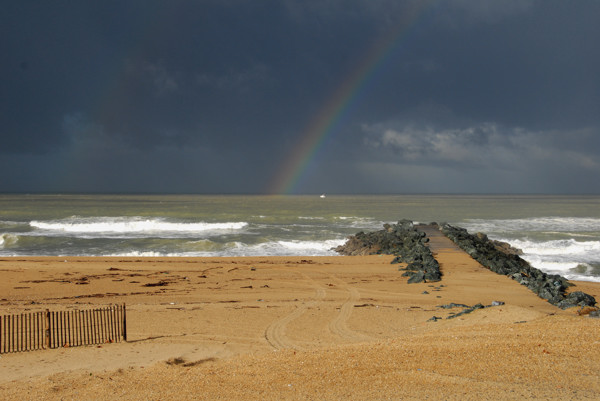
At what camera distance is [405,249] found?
26594mm

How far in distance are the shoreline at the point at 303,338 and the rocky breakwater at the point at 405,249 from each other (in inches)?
27.0

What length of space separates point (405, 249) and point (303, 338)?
1680cm

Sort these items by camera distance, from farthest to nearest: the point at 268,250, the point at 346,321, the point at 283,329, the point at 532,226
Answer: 1. the point at 532,226
2. the point at 268,250
3. the point at 346,321
4. the point at 283,329

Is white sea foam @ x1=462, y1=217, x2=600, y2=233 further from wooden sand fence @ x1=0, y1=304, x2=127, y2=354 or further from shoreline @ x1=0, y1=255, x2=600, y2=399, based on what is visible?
wooden sand fence @ x1=0, y1=304, x2=127, y2=354

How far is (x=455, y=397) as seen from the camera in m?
6.01

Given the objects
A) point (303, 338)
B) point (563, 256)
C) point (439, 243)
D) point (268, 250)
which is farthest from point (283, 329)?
point (563, 256)

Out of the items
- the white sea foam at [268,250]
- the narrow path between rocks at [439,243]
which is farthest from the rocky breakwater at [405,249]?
the white sea foam at [268,250]

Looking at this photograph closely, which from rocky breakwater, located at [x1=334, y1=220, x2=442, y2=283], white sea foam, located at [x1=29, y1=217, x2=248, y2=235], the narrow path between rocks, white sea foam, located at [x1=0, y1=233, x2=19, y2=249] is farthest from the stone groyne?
white sea foam, located at [x1=0, y1=233, x2=19, y2=249]

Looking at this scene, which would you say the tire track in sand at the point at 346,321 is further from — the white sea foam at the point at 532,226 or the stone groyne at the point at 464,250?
the white sea foam at the point at 532,226

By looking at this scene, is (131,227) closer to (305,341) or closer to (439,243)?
(439,243)

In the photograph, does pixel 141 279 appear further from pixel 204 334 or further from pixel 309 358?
pixel 309 358

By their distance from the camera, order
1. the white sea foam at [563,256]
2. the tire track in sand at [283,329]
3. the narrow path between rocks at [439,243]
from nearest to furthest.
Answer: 1. the tire track in sand at [283,329]
2. the white sea foam at [563,256]
3. the narrow path between rocks at [439,243]

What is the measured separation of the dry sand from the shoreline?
4 cm

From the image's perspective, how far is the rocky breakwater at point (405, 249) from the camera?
1895cm
